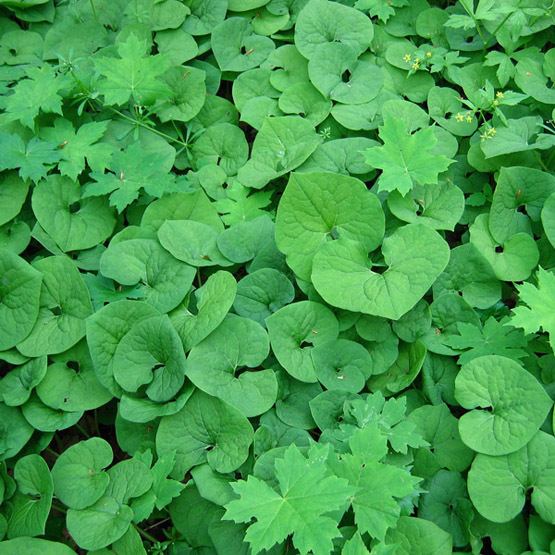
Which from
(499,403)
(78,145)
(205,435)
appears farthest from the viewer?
(78,145)

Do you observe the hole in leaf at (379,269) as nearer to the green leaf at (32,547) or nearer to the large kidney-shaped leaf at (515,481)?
the large kidney-shaped leaf at (515,481)

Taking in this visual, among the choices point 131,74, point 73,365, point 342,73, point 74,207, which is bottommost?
point 73,365

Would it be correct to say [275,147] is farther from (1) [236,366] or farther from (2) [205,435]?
(2) [205,435]

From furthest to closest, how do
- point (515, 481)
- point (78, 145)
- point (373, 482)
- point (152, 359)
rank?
1. point (78, 145)
2. point (152, 359)
3. point (515, 481)
4. point (373, 482)

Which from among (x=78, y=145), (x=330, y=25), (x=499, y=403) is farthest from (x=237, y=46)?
(x=499, y=403)

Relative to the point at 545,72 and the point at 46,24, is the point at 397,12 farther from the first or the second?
the point at 46,24

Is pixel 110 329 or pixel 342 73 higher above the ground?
pixel 342 73
